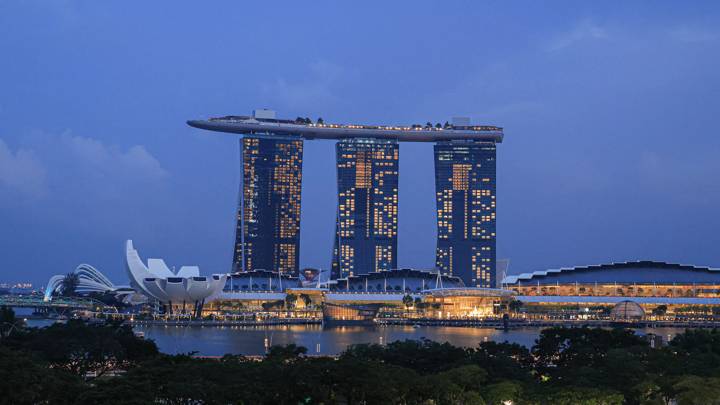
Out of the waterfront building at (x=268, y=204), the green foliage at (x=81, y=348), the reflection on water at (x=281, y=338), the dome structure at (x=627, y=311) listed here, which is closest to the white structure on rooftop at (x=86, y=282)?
the waterfront building at (x=268, y=204)

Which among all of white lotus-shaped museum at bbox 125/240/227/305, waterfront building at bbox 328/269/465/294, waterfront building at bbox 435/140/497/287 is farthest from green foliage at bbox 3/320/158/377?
waterfront building at bbox 435/140/497/287

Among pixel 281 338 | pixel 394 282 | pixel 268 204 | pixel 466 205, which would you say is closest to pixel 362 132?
pixel 268 204

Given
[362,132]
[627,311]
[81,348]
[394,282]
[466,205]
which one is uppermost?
[362,132]

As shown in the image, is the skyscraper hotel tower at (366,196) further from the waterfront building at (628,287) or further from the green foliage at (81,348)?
the green foliage at (81,348)

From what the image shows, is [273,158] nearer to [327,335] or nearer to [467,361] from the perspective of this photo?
[327,335]

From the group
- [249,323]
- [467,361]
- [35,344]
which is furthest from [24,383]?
[249,323]

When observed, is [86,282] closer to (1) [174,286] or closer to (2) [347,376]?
(1) [174,286]

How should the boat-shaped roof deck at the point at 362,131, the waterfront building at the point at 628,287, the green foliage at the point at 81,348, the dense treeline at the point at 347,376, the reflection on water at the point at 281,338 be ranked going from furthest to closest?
the boat-shaped roof deck at the point at 362,131 < the waterfront building at the point at 628,287 < the reflection on water at the point at 281,338 < the green foliage at the point at 81,348 < the dense treeline at the point at 347,376
